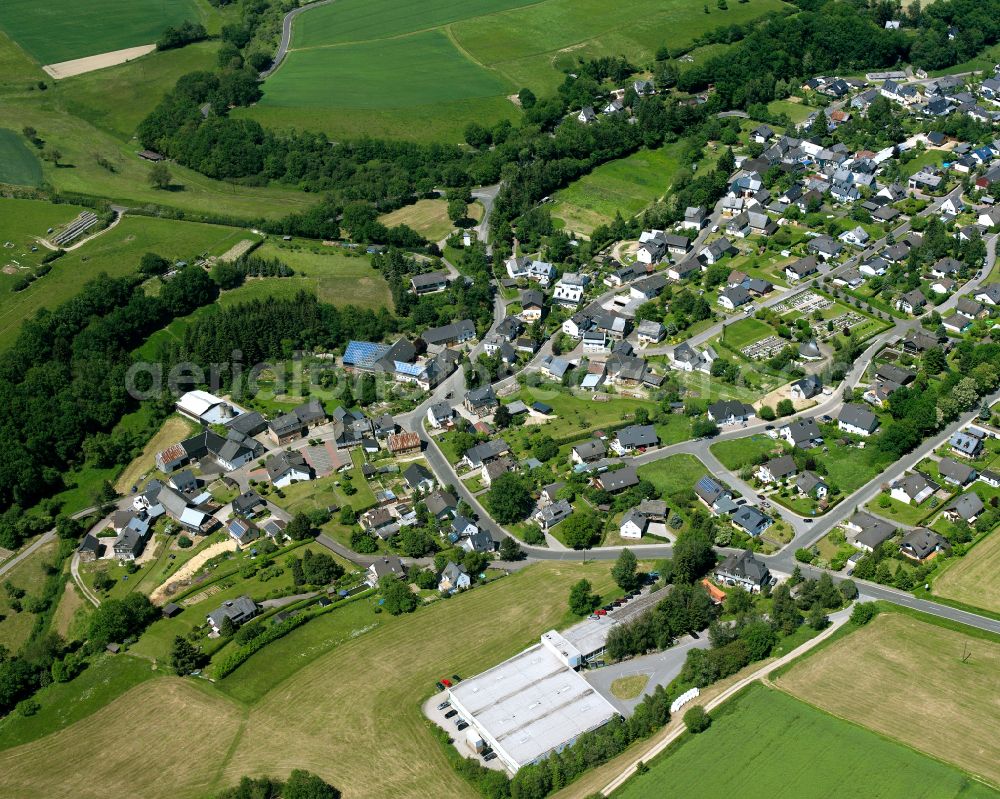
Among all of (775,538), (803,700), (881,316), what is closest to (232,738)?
(803,700)

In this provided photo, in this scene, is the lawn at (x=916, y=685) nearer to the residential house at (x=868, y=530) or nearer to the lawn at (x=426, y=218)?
the residential house at (x=868, y=530)

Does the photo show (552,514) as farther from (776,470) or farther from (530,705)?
(530,705)

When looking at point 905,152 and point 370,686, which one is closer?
point 370,686

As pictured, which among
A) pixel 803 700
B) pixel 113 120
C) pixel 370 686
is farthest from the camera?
pixel 113 120

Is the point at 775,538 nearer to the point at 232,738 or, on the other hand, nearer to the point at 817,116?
the point at 232,738

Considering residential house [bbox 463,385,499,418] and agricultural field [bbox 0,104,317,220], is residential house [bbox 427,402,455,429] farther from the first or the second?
agricultural field [bbox 0,104,317,220]

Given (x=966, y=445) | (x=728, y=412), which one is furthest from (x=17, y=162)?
(x=966, y=445)
